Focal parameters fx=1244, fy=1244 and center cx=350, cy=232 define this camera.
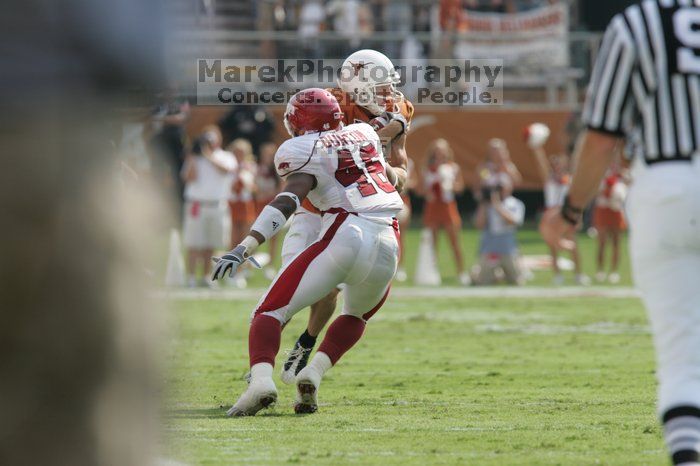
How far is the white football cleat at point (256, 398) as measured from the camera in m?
5.57

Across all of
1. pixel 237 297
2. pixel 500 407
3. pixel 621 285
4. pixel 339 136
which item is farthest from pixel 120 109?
pixel 621 285

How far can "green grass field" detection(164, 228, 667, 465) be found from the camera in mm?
4633

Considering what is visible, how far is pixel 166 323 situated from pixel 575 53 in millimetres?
20333

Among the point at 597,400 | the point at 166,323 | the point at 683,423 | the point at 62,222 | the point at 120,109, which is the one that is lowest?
the point at 597,400

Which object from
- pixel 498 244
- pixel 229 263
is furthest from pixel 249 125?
pixel 229 263

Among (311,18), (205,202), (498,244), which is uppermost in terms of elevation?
(311,18)

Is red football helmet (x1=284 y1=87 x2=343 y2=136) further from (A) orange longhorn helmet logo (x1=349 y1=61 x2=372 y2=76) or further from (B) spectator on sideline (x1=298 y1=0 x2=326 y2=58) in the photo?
(B) spectator on sideline (x1=298 y1=0 x2=326 y2=58)

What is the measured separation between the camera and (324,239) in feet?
19.0

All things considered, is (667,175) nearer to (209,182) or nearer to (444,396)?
(444,396)

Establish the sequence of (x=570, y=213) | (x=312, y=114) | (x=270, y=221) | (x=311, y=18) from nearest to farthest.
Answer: (x=570, y=213) → (x=270, y=221) → (x=312, y=114) → (x=311, y=18)

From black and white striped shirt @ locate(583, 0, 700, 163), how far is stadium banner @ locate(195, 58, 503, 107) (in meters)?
16.4

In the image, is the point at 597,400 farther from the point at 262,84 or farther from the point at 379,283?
the point at 262,84

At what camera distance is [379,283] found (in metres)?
5.88

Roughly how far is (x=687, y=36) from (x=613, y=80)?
24 centimetres
